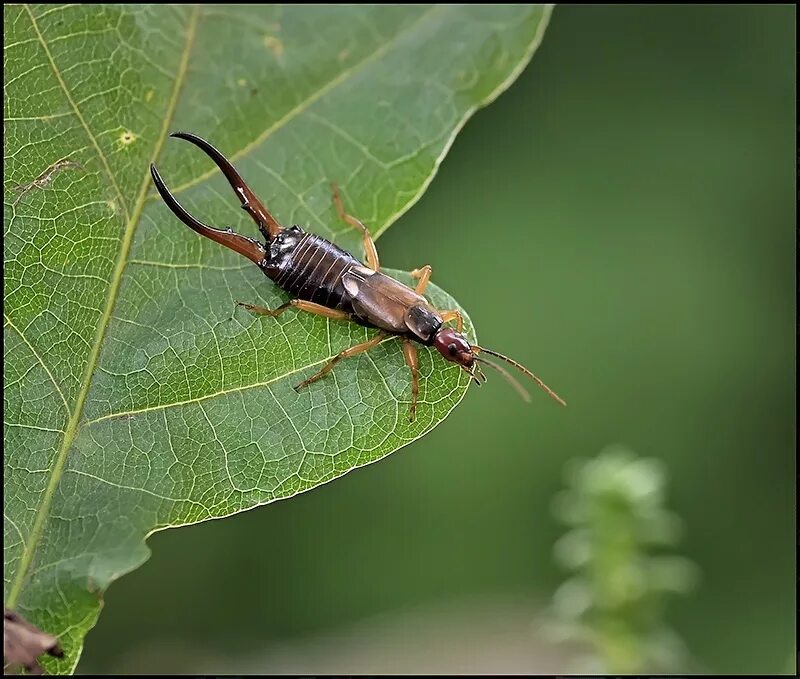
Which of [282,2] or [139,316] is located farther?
[282,2]

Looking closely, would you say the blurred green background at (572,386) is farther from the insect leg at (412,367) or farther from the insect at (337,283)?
the insect leg at (412,367)

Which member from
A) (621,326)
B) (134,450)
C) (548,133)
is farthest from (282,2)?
(621,326)

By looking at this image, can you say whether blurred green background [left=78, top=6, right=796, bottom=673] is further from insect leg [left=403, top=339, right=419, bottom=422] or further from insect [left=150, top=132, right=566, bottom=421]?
insect leg [left=403, top=339, right=419, bottom=422]

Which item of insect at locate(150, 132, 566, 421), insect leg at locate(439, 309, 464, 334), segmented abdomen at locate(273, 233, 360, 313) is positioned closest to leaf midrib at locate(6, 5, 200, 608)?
insect at locate(150, 132, 566, 421)

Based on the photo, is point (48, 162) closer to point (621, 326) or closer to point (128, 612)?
point (128, 612)

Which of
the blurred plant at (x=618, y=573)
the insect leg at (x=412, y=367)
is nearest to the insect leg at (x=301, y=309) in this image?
the insect leg at (x=412, y=367)

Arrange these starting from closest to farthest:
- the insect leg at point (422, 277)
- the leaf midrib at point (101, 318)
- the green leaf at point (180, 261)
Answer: the leaf midrib at point (101, 318), the green leaf at point (180, 261), the insect leg at point (422, 277)
